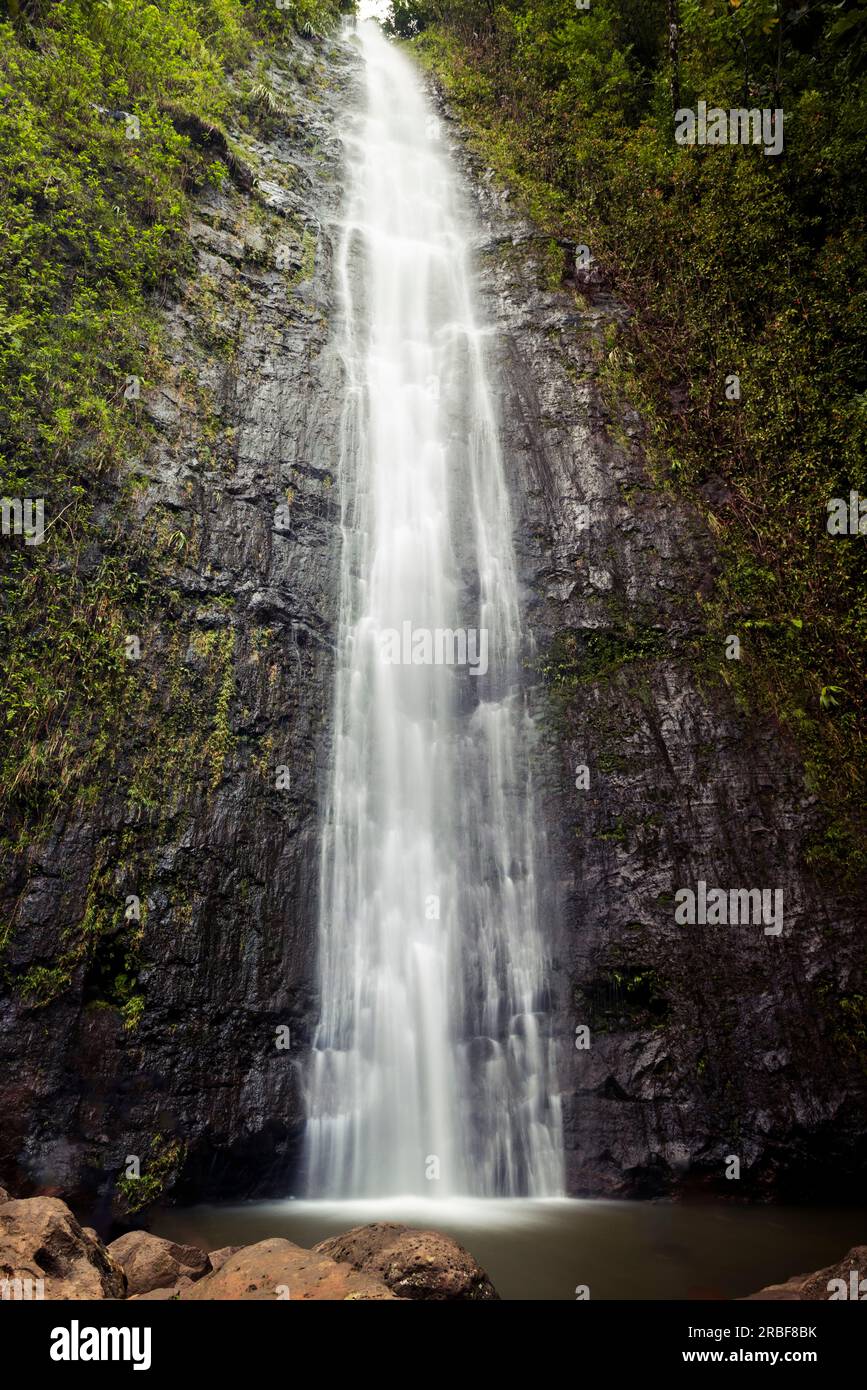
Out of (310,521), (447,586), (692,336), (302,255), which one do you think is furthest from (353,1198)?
(302,255)

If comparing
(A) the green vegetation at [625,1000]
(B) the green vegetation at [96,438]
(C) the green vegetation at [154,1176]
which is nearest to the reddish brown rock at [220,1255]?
(C) the green vegetation at [154,1176]

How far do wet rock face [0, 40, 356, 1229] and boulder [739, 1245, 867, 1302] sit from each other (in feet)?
13.8

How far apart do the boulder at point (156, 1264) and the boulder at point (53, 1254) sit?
106 millimetres

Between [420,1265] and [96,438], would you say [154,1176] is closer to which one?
[420,1265]

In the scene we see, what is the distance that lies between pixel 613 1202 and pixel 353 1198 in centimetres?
228

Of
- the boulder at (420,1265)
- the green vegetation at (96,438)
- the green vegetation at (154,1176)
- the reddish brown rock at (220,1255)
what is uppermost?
the green vegetation at (96,438)

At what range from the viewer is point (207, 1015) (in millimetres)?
6957

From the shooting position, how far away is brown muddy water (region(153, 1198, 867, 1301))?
498 centimetres

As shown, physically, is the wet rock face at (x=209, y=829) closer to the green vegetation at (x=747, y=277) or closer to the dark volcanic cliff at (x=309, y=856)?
the dark volcanic cliff at (x=309, y=856)

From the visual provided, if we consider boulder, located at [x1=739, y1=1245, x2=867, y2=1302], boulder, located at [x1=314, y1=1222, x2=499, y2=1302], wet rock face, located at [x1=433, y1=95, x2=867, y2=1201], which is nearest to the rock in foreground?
boulder, located at [x1=314, y1=1222, x2=499, y2=1302]

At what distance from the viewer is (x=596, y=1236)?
18.9 feet

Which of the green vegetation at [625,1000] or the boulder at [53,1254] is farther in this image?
the green vegetation at [625,1000]

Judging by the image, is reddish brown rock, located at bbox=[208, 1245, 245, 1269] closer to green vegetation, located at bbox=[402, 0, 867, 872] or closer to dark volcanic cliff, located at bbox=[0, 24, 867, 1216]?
dark volcanic cliff, located at bbox=[0, 24, 867, 1216]

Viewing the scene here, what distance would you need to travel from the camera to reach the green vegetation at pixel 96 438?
7.23 metres
